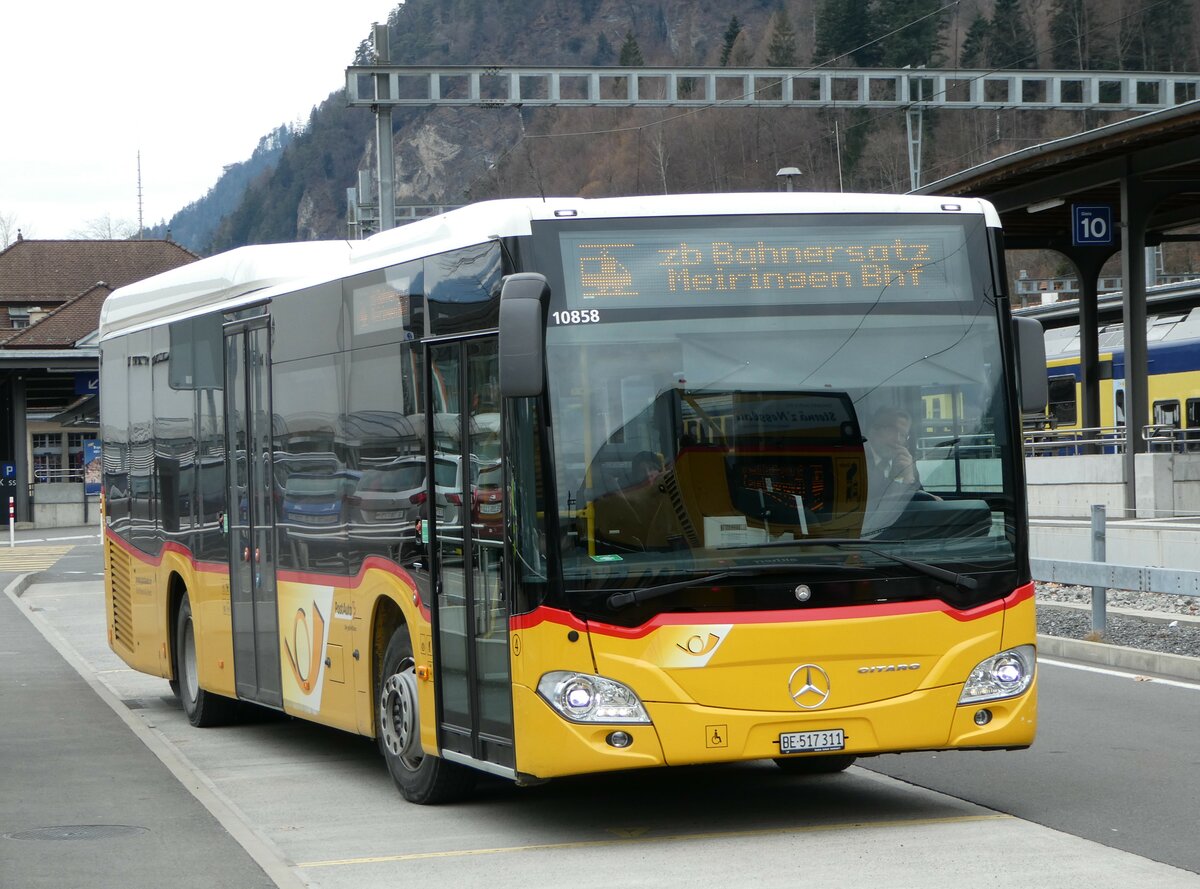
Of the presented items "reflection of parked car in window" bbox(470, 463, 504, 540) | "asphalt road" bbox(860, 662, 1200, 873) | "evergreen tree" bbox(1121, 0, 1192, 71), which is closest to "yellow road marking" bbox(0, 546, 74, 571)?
"asphalt road" bbox(860, 662, 1200, 873)

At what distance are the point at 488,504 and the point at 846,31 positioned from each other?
90.0 meters

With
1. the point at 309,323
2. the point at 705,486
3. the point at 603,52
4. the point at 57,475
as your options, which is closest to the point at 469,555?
the point at 705,486

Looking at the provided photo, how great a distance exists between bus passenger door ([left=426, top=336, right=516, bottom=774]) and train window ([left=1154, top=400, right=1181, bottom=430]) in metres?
34.2

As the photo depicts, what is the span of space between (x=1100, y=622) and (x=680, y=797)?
745 cm

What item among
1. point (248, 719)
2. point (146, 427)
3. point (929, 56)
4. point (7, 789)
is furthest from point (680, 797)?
point (929, 56)

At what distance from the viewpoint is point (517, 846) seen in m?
7.99

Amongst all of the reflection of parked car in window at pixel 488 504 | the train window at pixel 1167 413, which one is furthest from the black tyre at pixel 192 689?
the train window at pixel 1167 413

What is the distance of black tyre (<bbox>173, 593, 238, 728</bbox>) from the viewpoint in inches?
506

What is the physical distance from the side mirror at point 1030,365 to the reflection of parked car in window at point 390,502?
2.81 meters

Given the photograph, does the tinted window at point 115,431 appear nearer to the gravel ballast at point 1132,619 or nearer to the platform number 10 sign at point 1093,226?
the gravel ballast at point 1132,619

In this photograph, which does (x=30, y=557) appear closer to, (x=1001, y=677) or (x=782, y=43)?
(x=1001, y=677)

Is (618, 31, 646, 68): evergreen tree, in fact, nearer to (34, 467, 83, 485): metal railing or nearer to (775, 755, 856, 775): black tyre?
(34, 467, 83, 485): metal railing

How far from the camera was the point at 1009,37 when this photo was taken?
91.7m

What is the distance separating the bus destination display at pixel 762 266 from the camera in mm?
7965
